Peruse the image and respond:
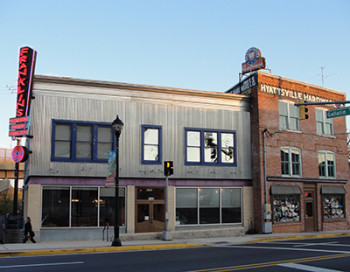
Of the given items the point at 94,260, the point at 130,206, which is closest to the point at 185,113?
the point at 130,206

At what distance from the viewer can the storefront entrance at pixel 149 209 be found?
23.0 m

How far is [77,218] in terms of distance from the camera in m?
21.5

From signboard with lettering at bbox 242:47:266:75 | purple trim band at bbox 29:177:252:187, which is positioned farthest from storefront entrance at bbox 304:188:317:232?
signboard with lettering at bbox 242:47:266:75

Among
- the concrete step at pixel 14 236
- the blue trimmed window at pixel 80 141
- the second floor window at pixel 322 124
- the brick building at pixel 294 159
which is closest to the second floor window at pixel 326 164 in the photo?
the brick building at pixel 294 159

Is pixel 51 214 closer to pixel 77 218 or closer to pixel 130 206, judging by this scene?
pixel 77 218

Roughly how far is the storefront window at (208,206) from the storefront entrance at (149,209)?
1.11 metres

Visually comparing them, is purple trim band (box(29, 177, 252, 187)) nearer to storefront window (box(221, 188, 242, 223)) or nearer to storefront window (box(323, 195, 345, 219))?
storefront window (box(221, 188, 242, 223))

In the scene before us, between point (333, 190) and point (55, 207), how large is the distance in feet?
64.7

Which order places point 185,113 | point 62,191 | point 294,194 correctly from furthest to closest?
point 294,194
point 185,113
point 62,191

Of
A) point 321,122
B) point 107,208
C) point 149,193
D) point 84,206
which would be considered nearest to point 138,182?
point 149,193

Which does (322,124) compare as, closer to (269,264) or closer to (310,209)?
(310,209)

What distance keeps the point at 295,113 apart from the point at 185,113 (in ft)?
28.6

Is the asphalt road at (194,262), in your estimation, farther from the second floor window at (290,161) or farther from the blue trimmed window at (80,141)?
the second floor window at (290,161)

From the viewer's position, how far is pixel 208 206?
81.9 feet
